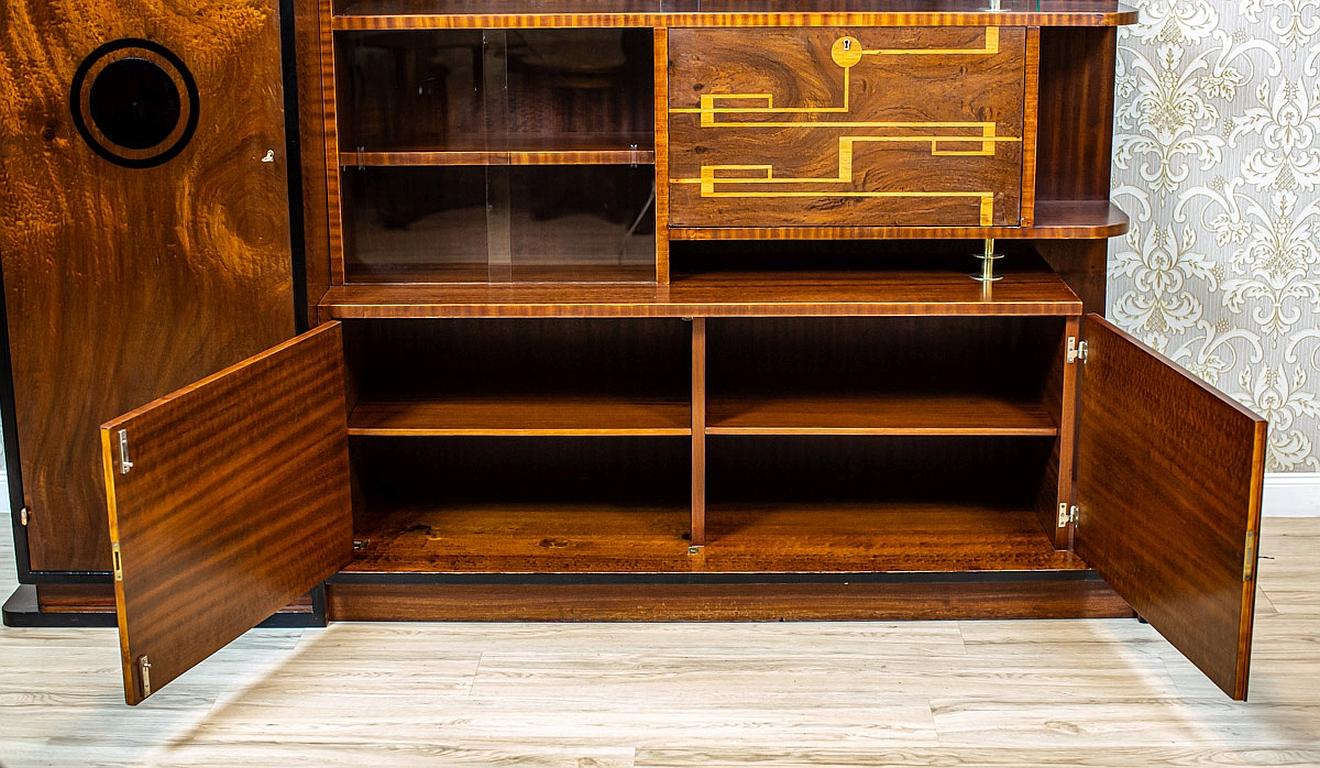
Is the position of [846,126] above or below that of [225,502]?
above

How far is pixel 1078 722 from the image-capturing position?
A: 89.9 inches

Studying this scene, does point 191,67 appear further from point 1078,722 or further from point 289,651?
point 1078,722

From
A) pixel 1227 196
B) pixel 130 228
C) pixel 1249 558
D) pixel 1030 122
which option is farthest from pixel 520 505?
pixel 1227 196

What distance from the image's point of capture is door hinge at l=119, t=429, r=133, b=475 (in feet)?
6.47

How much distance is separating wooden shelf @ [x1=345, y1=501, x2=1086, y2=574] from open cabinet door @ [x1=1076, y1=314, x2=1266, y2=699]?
0.64 ft

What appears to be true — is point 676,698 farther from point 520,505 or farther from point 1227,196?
point 1227,196

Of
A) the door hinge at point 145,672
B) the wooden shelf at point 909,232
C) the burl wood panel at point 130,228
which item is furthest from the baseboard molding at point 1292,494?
the door hinge at point 145,672

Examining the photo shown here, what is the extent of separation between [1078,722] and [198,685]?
4.59 ft

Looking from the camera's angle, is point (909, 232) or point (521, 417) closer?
point (909, 232)

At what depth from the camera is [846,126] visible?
2.57 m

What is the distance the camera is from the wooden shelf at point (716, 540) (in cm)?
262

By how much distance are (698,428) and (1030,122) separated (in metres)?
0.77

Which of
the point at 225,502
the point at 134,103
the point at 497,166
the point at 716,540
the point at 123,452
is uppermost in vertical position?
the point at 134,103

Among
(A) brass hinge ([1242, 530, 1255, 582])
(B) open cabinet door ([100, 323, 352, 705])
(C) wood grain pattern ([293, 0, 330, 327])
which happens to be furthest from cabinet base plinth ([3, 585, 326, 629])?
(A) brass hinge ([1242, 530, 1255, 582])
